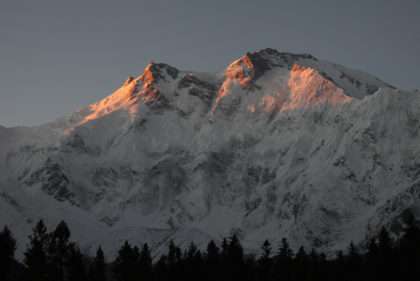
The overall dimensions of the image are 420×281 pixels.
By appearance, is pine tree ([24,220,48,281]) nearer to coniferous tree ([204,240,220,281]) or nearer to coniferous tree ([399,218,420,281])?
coniferous tree ([204,240,220,281])

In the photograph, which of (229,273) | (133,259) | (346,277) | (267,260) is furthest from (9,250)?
(346,277)

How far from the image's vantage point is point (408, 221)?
138875mm

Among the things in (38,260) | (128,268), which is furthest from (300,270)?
(38,260)

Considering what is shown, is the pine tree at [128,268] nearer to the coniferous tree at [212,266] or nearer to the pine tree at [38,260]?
the coniferous tree at [212,266]

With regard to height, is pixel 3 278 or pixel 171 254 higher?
pixel 171 254

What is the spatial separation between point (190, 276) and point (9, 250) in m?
34.8

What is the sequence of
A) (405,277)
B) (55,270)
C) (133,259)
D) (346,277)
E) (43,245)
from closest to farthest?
(55,270) < (43,245) < (405,277) < (133,259) < (346,277)

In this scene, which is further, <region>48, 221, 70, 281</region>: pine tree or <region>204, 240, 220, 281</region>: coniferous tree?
<region>204, 240, 220, 281</region>: coniferous tree

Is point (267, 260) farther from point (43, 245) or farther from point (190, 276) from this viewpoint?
point (43, 245)

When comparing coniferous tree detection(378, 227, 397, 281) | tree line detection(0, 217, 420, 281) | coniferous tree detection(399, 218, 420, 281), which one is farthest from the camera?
coniferous tree detection(378, 227, 397, 281)

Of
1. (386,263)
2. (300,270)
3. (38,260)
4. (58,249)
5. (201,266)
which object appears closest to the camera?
(38,260)

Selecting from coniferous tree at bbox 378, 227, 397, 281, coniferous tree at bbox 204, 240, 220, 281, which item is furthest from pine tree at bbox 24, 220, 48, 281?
coniferous tree at bbox 378, 227, 397, 281

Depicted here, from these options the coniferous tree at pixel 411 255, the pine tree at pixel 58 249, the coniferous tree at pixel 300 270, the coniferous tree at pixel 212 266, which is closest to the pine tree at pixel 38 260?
the pine tree at pixel 58 249

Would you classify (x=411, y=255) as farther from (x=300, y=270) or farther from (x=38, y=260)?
(x=38, y=260)
